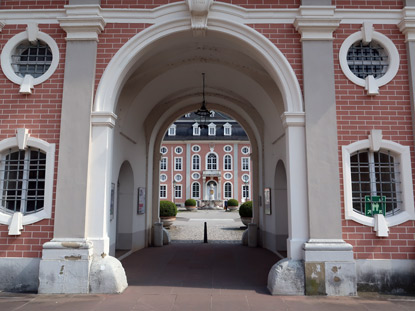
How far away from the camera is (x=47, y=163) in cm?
624

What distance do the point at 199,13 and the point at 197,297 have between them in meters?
4.95

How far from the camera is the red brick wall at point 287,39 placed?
645cm

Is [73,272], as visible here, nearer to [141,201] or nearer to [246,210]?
[141,201]

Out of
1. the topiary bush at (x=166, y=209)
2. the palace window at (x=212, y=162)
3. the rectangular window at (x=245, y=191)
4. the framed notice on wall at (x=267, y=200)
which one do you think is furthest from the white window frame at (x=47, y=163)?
the rectangular window at (x=245, y=191)

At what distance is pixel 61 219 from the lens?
6.04m

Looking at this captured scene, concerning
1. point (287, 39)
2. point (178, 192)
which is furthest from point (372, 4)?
point (178, 192)

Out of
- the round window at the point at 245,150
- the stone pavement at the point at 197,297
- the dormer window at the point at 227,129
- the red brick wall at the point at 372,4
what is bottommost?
the stone pavement at the point at 197,297

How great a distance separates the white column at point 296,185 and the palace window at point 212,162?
38.6 m

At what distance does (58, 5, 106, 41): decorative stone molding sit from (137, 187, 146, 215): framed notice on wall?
522cm

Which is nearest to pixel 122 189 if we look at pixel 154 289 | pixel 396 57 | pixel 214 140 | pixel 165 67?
pixel 165 67

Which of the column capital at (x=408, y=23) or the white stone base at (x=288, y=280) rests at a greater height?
the column capital at (x=408, y=23)

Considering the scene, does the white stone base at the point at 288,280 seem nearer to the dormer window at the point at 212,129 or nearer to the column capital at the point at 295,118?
the column capital at the point at 295,118

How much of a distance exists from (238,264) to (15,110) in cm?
583

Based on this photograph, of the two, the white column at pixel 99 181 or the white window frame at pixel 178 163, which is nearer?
the white column at pixel 99 181
